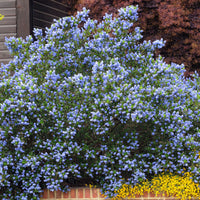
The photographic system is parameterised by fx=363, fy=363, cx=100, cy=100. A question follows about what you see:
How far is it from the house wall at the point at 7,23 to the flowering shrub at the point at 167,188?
4.45 meters

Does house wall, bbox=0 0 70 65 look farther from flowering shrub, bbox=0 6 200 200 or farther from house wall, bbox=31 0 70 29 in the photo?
flowering shrub, bbox=0 6 200 200

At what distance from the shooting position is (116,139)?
4.12 m

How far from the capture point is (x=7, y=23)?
7.42 meters

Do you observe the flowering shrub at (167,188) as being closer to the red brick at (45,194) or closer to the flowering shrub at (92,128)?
the flowering shrub at (92,128)

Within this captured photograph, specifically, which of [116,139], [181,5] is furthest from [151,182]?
[181,5]

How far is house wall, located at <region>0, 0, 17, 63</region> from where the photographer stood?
291 inches

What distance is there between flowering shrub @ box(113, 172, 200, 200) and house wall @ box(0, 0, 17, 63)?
445 cm

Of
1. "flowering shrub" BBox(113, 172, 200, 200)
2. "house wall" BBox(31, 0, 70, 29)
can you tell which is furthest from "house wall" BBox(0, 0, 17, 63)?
"flowering shrub" BBox(113, 172, 200, 200)

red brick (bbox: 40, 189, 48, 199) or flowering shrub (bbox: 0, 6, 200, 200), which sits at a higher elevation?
flowering shrub (bbox: 0, 6, 200, 200)

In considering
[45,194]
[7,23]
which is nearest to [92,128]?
[45,194]

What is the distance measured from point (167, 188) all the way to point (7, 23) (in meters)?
5.01

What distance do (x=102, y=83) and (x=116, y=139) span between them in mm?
665

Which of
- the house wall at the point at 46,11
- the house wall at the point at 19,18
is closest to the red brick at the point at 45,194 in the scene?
the house wall at the point at 19,18

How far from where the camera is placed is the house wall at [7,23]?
739 centimetres
